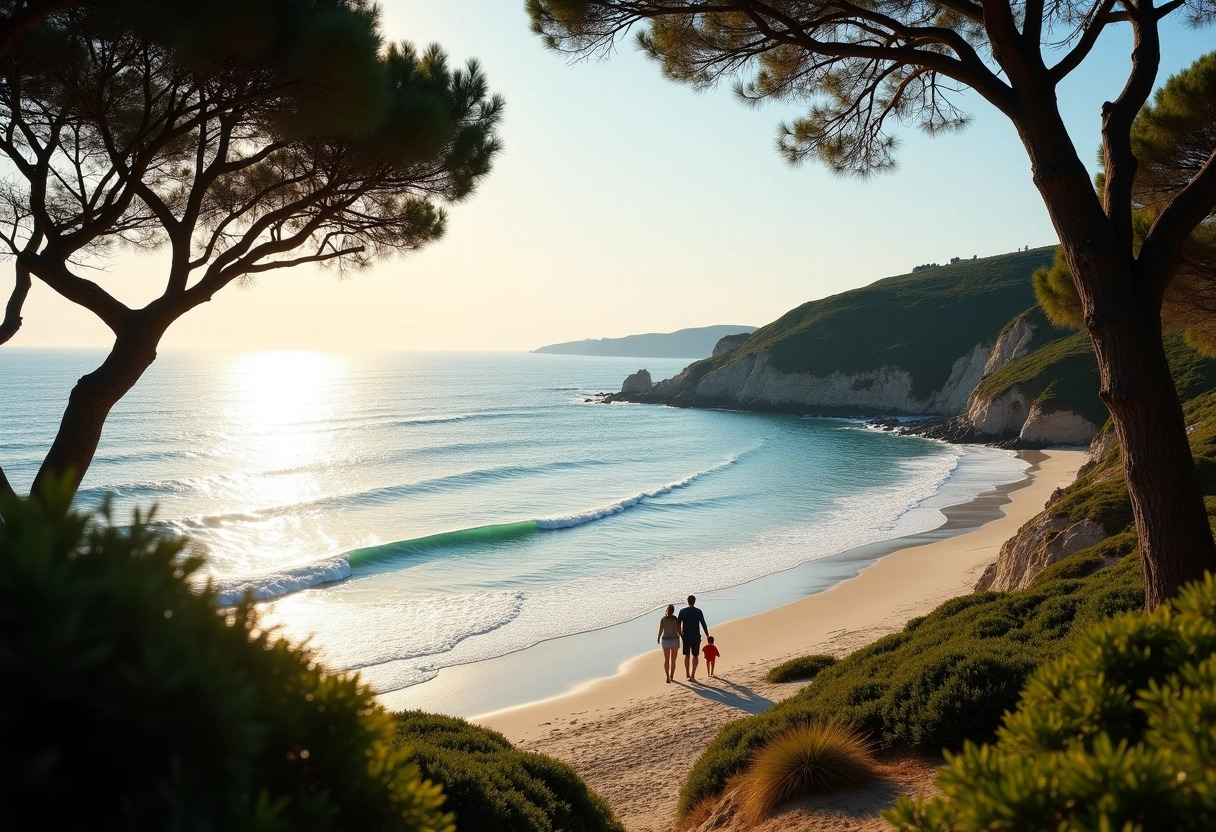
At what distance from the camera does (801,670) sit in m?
14.3

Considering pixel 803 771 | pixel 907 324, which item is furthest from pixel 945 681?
pixel 907 324

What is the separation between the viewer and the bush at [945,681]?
6.96 metres

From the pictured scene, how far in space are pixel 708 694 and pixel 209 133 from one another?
10880 mm

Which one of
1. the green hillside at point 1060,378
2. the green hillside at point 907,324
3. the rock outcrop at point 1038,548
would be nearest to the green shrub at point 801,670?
the rock outcrop at point 1038,548

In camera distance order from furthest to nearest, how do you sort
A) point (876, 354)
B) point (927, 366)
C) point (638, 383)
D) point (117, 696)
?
point (638, 383)
point (876, 354)
point (927, 366)
point (117, 696)

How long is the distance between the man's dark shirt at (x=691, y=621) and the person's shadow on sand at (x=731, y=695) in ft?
2.71

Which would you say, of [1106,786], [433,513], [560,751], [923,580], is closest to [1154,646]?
[1106,786]

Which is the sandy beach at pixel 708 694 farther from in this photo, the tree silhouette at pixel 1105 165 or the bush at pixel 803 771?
the tree silhouette at pixel 1105 165

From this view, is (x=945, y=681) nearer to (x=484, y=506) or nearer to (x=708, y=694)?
(x=708, y=694)

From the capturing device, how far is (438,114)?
7922 millimetres

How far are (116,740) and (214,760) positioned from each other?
6.8 inches

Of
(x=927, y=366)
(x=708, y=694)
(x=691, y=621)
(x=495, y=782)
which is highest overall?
(x=927, y=366)

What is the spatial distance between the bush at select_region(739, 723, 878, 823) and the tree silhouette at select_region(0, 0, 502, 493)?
567 centimetres

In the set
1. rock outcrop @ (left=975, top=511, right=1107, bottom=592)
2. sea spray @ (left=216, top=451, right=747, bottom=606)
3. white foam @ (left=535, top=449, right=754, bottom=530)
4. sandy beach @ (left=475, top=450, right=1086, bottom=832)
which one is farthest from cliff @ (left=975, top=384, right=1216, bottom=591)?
white foam @ (left=535, top=449, right=754, bottom=530)
